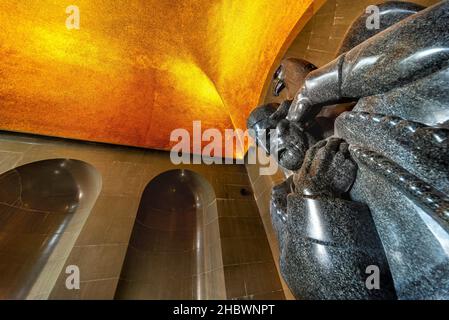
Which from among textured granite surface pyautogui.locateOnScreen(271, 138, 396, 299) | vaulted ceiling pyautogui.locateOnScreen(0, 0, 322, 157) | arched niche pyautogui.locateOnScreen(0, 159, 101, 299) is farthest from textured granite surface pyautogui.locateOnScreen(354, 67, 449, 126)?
arched niche pyautogui.locateOnScreen(0, 159, 101, 299)

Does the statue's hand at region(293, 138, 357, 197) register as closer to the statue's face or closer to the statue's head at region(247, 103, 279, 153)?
the statue's face

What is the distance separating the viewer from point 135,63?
12.2 ft

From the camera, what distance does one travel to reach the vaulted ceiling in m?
3.16

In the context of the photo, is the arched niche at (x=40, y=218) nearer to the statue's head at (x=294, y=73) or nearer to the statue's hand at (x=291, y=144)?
the statue's hand at (x=291, y=144)

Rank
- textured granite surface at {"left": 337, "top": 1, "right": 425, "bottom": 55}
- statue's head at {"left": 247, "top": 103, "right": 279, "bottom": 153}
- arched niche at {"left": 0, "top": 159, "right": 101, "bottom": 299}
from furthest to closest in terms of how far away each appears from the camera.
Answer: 1. arched niche at {"left": 0, "top": 159, "right": 101, "bottom": 299}
2. statue's head at {"left": 247, "top": 103, "right": 279, "bottom": 153}
3. textured granite surface at {"left": 337, "top": 1, "right": 425, "bottom": 55}

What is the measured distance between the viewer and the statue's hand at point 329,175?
3.23ft

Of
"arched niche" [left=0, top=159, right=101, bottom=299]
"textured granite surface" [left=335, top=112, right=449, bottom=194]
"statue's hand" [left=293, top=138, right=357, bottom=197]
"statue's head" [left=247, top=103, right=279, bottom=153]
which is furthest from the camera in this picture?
"arched niche" [left=0, top=159, right=101, bottom=299]

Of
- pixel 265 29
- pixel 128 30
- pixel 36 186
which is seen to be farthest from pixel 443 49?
pixel 36 186

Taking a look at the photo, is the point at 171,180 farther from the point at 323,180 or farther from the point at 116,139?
the point at 323,180

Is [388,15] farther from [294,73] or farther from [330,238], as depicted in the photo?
[330,238]

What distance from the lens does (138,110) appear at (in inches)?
158

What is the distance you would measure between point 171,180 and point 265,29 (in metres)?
3.13

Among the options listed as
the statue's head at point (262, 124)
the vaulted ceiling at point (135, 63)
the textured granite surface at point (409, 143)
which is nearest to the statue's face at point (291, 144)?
the statue's head at point (262, 124)
